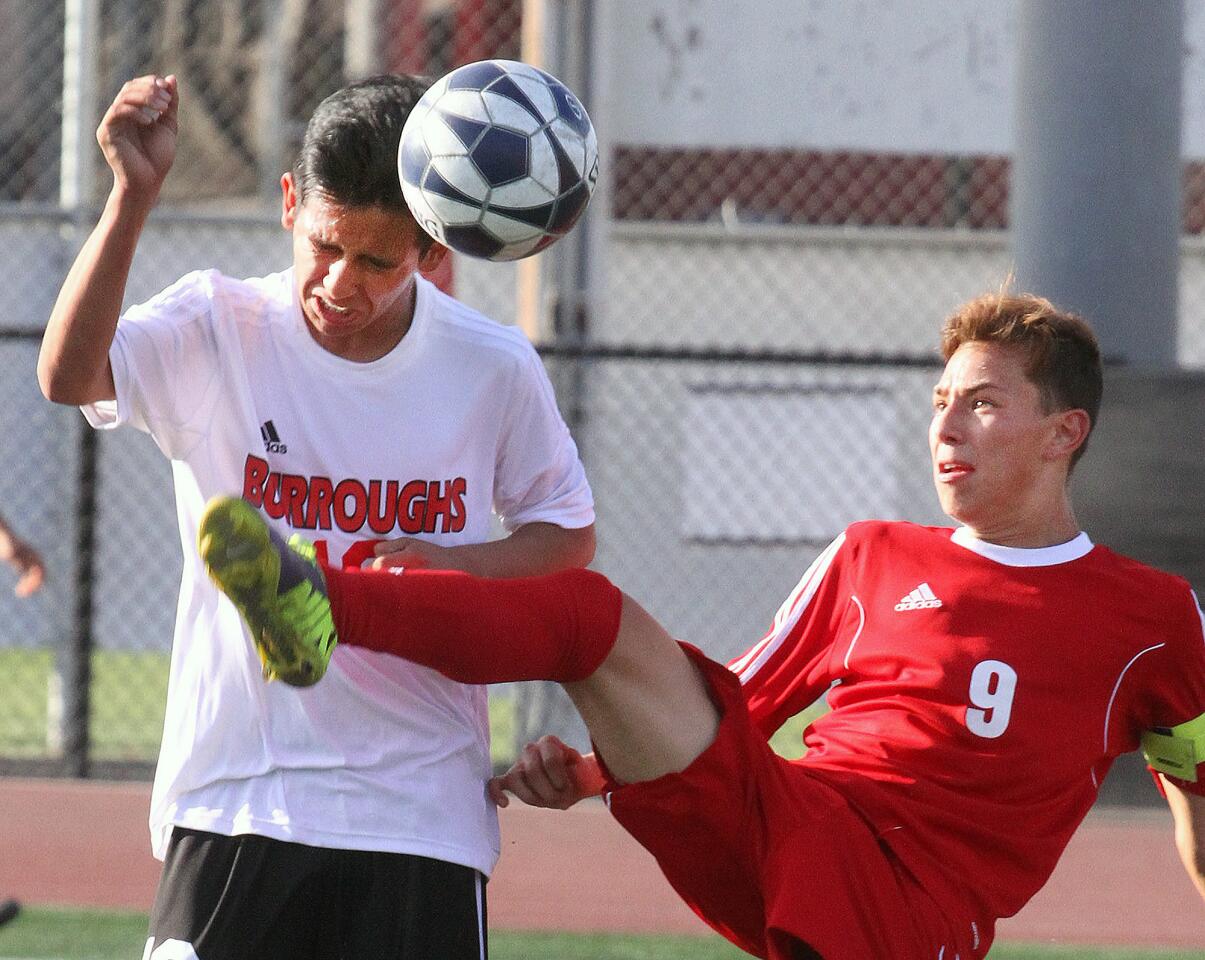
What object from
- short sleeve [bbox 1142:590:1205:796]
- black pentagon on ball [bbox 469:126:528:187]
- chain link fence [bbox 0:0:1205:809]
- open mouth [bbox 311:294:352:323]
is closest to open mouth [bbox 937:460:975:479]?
short sleeve [bbox 1142:590:1205:796]

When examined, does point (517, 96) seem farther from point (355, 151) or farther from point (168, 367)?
point (168, 367)

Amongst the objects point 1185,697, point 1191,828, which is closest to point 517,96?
point 1185,697

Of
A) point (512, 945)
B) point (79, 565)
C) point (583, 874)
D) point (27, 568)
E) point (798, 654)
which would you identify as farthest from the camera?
point (79, 565)

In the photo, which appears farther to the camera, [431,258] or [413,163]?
[431,258]

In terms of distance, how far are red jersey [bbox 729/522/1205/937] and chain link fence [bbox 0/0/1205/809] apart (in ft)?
15.9

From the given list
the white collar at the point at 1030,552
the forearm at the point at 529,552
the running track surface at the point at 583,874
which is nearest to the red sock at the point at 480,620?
the forearm at the point at 529,552

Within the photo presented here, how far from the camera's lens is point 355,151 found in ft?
9.08

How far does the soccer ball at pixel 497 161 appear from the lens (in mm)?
2787

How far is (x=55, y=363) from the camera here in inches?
102

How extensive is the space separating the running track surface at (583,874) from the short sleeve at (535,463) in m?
2.63

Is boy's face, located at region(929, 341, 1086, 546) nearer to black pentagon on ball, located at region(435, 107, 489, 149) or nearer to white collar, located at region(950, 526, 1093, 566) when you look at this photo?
white collar, located at region(950, 526, 1093, 566)

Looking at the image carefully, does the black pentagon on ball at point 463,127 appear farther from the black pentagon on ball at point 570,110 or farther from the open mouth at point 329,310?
the open mouth at point 329,310

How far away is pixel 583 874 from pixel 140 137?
12.8 ft

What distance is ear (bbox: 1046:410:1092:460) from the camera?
133 inches
